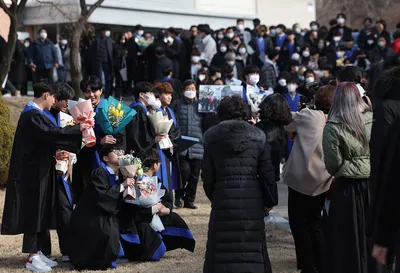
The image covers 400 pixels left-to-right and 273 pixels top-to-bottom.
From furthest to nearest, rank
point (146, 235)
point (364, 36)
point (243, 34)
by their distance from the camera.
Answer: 1. point (243, 34)
2. point (364, 36)
3. point (146, 235)

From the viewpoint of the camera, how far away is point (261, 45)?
2189cm

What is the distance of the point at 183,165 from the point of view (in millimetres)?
12031

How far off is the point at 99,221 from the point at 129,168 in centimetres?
61

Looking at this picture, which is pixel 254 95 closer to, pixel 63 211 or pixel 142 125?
pixel 142 125

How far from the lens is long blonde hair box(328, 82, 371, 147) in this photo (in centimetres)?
653

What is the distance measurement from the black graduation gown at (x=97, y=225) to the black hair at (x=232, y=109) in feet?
5.70

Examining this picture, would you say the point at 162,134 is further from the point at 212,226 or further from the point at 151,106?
the point at 212,226

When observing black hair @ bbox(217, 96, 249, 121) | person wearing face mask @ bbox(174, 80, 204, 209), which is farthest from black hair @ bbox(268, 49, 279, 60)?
black hair @ bbox(217, 96, 249, 121)

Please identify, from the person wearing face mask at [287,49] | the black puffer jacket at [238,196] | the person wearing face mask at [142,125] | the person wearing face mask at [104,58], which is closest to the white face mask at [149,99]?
the person wearing face mask at [142,125]

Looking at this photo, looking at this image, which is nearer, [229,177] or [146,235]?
[229,177]

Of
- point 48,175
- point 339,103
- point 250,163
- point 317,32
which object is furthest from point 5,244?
point 317,32

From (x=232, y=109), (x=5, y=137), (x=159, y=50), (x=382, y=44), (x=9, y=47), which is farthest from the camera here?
(x=382, y=44)

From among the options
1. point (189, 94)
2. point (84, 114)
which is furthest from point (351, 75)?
point (189, 94)

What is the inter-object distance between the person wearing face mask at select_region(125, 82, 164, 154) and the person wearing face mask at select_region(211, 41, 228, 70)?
9423 millimetres
